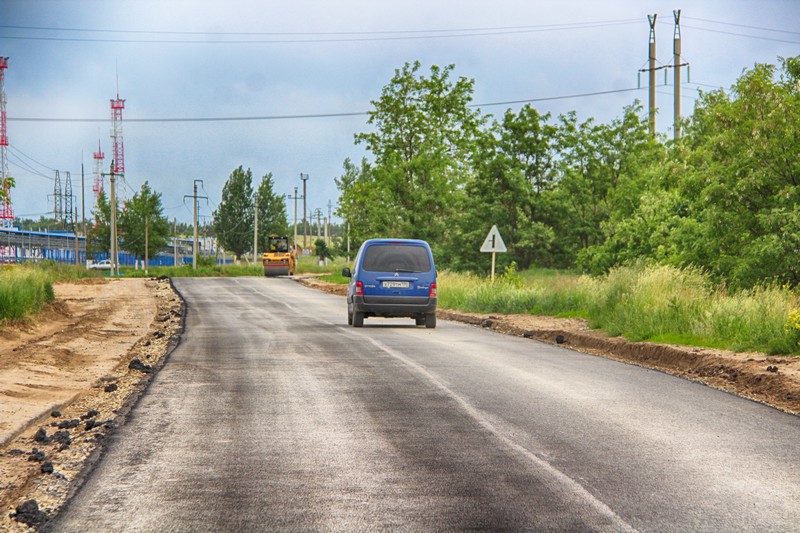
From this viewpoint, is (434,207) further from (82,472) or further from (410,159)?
(82,472)

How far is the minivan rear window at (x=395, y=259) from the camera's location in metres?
22.1

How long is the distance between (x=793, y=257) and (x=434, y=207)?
4015cm

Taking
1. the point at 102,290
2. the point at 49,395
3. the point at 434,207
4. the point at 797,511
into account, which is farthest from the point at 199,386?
the point at 434,207

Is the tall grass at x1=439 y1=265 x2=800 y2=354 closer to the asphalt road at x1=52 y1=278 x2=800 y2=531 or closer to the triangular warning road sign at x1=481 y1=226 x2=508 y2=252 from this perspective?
the triangular warning road sign at x1=481 y1=226 x2=508 y2=252

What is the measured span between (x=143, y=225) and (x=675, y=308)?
8502cm

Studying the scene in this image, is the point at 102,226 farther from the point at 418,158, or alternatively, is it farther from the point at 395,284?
the point at 395,284

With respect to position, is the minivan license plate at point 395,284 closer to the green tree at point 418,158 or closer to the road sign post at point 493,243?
the road sign post at point 493,243

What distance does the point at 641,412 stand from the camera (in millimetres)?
9422

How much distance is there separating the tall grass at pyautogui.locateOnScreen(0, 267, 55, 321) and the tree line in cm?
1669

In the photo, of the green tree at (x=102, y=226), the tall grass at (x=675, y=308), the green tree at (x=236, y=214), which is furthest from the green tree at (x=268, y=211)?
the tall grass at (x=675, y=308)

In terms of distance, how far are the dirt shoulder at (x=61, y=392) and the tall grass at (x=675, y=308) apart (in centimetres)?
936

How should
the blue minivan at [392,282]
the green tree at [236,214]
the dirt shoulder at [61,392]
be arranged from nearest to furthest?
the dirt shoulder at [61,392] < the blue minivan at [392,282] < the green tree at [236,214]

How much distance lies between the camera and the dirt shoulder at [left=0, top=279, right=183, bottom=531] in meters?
6.37

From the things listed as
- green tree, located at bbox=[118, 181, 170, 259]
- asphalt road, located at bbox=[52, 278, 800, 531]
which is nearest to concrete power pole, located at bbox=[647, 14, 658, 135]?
asphalt road, located at bbox=[52, 278, 800, 531]
